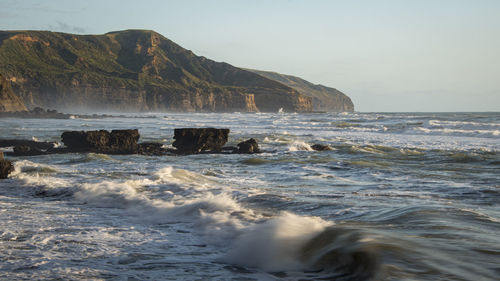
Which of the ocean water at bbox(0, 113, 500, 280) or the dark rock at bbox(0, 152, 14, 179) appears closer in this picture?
the ocean water at bbox(0, 113, 500, 280)

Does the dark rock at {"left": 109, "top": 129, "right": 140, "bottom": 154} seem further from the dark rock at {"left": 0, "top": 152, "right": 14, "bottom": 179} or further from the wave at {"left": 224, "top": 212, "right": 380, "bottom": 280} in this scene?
the wave at {"left": 224, "top": 212, "right": 380, "bottom": 280}

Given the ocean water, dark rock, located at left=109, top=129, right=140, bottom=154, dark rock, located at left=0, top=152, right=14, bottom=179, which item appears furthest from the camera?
dark rock, located at left=109, top=129, right=140, bottom=154

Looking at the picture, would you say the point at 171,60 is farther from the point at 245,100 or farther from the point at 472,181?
the point at 472,181

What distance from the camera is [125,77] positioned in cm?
15338

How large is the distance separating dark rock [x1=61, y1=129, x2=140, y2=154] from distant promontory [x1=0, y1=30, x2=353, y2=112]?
107250mm

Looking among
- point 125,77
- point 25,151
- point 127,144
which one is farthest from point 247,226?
point 125,77

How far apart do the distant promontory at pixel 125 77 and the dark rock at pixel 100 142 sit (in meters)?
107

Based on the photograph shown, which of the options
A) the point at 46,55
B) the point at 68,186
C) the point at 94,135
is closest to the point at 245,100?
the point at 46,55

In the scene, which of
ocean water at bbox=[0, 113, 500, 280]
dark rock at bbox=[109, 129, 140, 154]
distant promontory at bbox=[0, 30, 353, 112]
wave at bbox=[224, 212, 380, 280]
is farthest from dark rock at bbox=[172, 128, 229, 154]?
distant promontory at bbox=[0, 30, 353, 112]

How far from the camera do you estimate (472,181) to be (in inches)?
468

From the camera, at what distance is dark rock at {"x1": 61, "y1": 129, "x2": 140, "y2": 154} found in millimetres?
19562

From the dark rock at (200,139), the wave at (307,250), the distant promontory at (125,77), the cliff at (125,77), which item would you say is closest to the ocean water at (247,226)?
the wave at (307,250)

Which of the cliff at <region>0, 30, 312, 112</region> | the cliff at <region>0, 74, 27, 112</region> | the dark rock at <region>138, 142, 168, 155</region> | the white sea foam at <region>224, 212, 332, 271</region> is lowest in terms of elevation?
the dark rock at <region>138, 142, 168, 155</region>

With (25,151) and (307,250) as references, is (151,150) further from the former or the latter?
(307,250)
